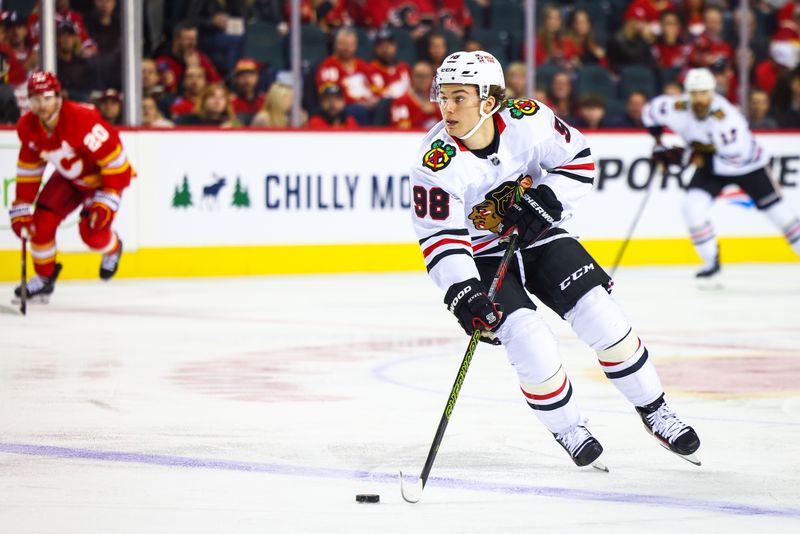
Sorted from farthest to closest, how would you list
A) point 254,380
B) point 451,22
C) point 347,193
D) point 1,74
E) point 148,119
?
point 451,22
point 347,193
point 148,119
point 1,74
point 254,380

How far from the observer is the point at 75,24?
10500mm

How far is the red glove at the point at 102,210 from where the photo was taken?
9125mm

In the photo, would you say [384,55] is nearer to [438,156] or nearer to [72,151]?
[72,151]

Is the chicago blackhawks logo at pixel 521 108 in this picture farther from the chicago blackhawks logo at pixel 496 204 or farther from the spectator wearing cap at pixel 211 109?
the spectator wearing cap at pixel 211 109

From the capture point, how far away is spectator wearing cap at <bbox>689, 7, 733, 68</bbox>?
13.4m

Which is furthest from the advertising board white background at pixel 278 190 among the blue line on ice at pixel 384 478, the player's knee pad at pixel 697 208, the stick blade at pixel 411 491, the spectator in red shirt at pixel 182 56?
the stick blade at pixel 411 491

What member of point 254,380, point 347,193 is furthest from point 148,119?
point 254,380

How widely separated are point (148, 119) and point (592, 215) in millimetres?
3663

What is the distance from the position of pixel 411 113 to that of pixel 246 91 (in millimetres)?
1410

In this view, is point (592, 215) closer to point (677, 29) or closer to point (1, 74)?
point (677, 29)

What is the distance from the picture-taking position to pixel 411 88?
12.0 metres

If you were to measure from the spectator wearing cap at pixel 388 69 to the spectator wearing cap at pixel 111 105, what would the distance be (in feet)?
6.67

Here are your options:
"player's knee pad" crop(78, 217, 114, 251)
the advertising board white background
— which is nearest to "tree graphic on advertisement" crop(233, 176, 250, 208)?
the advertising board white background

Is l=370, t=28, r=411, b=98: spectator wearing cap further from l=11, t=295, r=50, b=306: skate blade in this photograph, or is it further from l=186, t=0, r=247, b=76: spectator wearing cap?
l=11, t=295, r=50, b=306: skate blade
